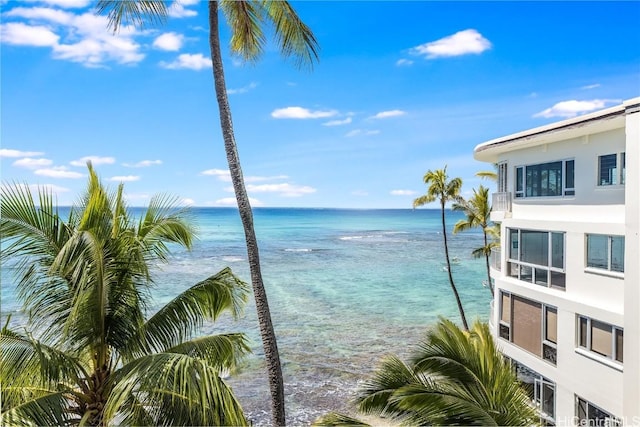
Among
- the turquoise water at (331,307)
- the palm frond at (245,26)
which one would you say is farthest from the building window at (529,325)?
the palm frond at (245,26)

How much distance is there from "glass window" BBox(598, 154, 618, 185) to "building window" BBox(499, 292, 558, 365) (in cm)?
335

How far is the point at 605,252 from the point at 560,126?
9.78 feet

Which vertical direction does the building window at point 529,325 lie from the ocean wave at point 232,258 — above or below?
above

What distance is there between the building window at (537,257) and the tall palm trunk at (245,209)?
723cm

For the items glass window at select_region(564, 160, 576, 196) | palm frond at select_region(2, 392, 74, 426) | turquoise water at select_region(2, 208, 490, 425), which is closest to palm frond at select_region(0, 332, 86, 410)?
palm frond at select_region(2, 392, 74, 426)

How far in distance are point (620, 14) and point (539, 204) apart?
5.36 metres

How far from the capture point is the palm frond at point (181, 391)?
4.59 metres

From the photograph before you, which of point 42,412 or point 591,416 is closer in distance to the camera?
point 42,412

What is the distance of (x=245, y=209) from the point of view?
8.69 meters

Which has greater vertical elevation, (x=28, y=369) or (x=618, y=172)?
(x=618, y=172)

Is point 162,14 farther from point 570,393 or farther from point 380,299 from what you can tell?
point 380,299

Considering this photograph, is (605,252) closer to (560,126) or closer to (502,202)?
(560,126)

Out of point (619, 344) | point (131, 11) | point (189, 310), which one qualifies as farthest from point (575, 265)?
point (131, 11)

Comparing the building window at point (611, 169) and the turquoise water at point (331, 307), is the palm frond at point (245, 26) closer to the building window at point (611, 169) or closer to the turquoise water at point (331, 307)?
the turquoise water at point (331, 307)
